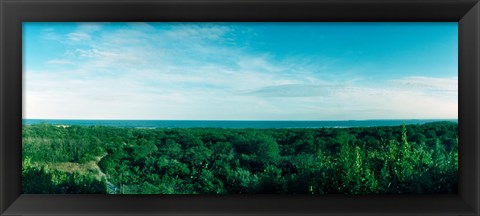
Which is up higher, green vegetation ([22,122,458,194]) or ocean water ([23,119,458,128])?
ocean water ([23,119,458,128])

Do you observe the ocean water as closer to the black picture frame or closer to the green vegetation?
the green vegetation

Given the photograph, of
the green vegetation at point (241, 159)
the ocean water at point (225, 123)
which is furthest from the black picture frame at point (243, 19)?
the ocean water at point (225, 123)

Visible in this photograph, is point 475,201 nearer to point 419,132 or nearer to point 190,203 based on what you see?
point 419,132

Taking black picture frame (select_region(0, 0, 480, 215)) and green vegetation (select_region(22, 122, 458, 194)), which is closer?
black picture frame (select_region(0, 0, 480, 215))

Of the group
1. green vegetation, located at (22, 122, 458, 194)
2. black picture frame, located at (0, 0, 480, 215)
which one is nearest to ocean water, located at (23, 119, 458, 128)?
green vegetation, located at (22, 122, 458, 194)

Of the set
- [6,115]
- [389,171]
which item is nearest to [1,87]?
[6,115]
